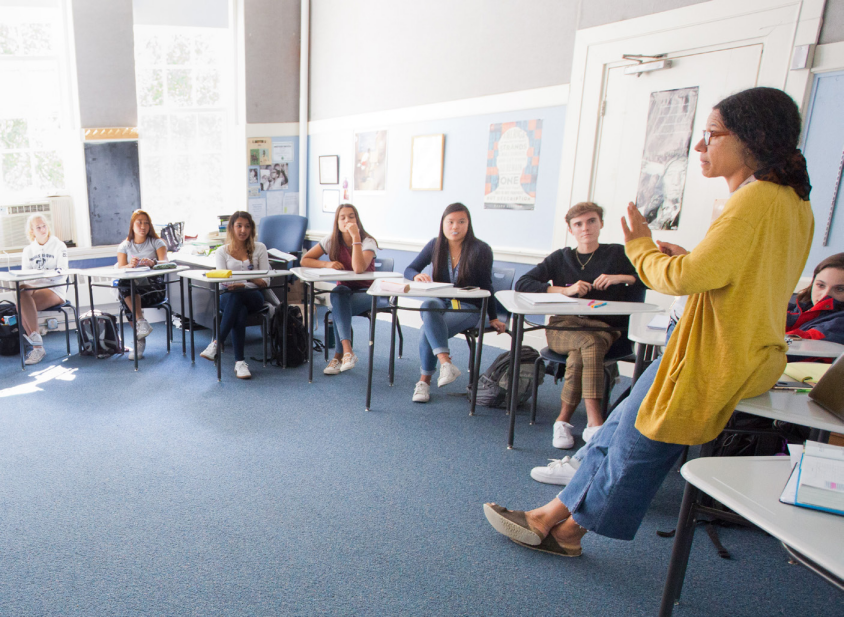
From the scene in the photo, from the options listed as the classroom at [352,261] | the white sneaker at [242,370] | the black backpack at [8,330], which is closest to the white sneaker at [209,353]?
the classroom at [352,261]

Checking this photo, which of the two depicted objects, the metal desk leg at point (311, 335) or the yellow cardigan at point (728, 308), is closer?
the yellow cardigan at point (728, 308)

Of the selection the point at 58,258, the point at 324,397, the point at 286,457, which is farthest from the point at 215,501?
the point at 58,258

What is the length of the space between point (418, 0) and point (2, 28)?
11.1 feet

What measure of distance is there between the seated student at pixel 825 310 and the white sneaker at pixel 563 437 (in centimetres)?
104

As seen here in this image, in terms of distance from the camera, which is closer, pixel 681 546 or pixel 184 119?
pixel 681 546

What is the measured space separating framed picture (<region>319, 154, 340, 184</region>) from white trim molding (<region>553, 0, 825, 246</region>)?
8.58 ft

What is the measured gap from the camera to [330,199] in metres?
5.85

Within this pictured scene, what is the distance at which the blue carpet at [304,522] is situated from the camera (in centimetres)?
162

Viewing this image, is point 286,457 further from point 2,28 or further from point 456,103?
point 2,28

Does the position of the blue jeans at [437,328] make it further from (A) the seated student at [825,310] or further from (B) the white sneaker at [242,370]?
(A) the seated student at [825,310]

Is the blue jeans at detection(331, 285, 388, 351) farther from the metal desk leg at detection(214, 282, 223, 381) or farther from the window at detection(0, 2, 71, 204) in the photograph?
the window at detection(0, 2, 71, 204)

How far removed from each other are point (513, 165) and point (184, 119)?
339 centimetres

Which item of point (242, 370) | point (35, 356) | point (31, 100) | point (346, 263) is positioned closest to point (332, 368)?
point (242, 370)

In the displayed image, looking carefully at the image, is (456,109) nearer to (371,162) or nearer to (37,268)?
(371,162)
